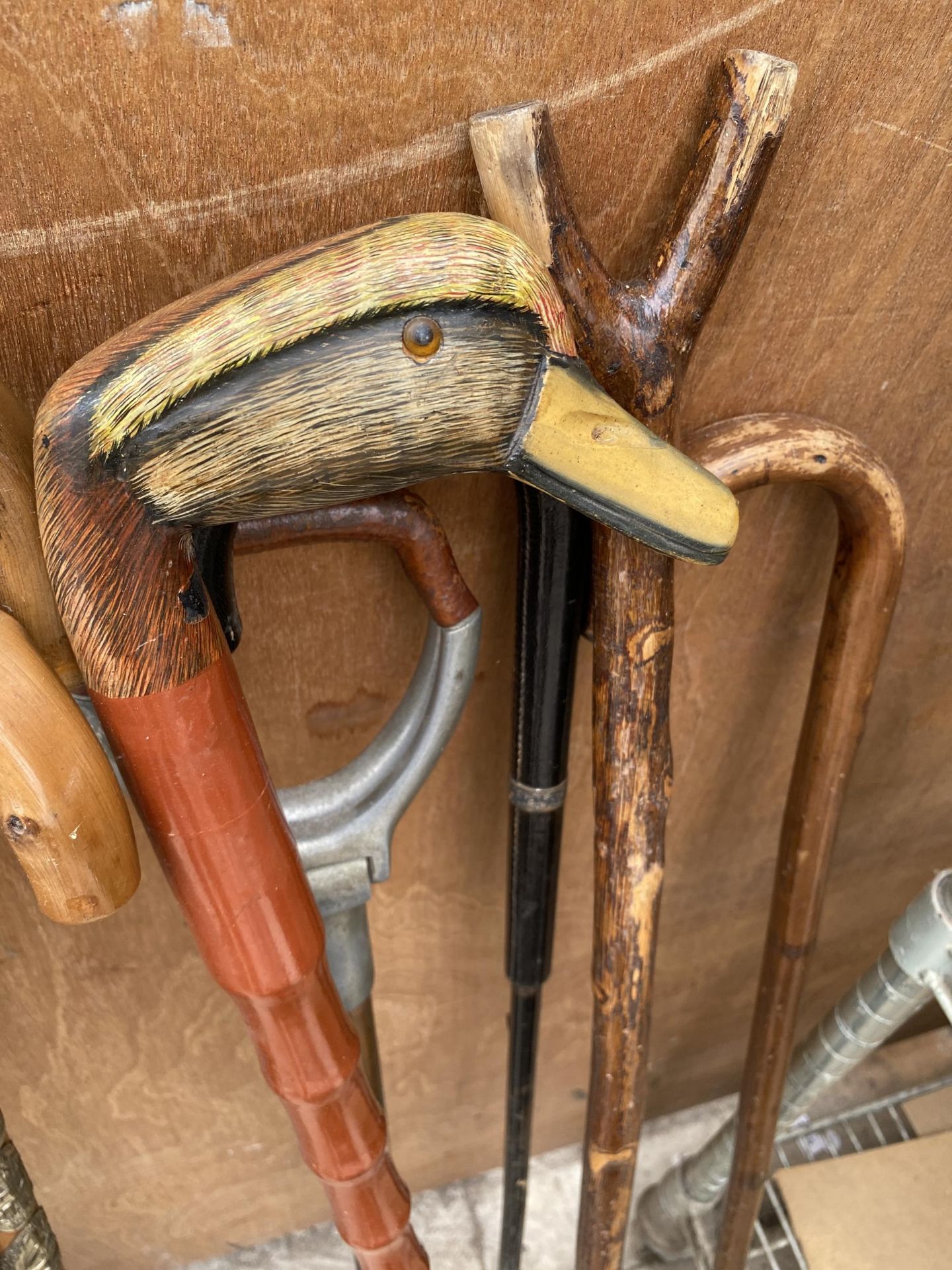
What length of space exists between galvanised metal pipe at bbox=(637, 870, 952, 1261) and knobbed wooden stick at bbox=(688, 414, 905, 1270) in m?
0.03

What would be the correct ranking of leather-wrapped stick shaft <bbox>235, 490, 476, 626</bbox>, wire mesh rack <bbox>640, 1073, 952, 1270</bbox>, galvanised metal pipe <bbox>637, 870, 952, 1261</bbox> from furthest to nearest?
wire mesh rack <bbox>640, 1073, 952, 1270</bbox>, galvanised metal pipe <bbox>637, 870, 952, 1261</bbox>, leather-wrapped stick shaft <bbox>235, 490, 476, 626</bbox>

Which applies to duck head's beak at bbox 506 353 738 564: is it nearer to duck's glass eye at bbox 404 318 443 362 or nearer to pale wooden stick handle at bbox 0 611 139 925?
duck's glass eye at bbox 404 318 443 362

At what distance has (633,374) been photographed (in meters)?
0.42

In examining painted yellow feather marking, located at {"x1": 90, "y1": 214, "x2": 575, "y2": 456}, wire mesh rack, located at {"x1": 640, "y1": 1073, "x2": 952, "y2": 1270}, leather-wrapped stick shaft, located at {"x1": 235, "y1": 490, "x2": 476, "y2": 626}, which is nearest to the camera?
painted yellow feather marking, located at {"x1": 90, "y1": 214, "x2": 575, "y2": 456}

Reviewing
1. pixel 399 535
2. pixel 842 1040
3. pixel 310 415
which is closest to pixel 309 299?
pixel 310 415

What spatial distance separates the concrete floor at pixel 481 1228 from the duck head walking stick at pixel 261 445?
2.35 ft

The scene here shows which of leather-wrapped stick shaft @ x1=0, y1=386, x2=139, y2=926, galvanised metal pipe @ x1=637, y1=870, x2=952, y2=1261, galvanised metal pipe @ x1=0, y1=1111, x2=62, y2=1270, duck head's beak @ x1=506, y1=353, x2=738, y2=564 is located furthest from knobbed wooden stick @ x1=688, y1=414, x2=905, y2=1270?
galvanised metal pipe @ x1=0, y1=1111, x2=62, y2=1270

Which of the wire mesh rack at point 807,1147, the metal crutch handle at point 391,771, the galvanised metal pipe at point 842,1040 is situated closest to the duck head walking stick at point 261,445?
the metal crutch handle at point 391,771

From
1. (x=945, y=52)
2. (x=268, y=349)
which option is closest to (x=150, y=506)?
(x=268, y=349)

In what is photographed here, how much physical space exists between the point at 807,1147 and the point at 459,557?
0.73 m

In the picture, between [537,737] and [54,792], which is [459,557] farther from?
[54,792]

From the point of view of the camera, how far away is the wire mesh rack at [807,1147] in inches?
34.5

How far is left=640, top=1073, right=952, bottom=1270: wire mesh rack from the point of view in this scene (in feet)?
2.88

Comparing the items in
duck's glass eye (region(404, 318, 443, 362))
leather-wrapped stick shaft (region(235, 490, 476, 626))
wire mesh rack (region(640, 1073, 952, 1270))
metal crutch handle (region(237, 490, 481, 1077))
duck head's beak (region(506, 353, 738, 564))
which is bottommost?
wire mesh rack (region(640, 1073, 952, 1270))
